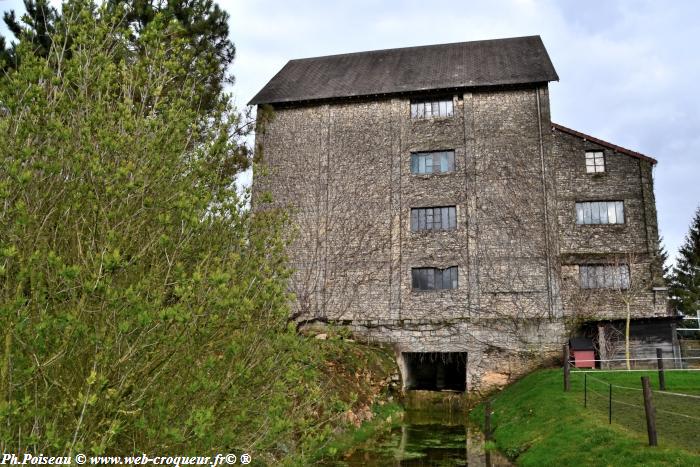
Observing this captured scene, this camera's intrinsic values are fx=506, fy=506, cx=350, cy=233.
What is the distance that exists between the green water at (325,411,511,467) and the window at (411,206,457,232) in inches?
338

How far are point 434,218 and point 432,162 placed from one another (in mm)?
2721

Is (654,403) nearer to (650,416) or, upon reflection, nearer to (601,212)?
(650,416)

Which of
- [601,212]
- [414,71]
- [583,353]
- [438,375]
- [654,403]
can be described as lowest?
[438,375]

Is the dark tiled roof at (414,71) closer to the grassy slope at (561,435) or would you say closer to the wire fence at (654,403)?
the wire fence at (654,403)

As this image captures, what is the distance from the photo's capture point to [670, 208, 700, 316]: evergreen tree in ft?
137

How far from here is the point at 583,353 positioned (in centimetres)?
2016

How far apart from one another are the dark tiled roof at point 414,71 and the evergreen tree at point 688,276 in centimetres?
2786

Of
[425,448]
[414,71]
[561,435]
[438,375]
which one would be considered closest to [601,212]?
[414,71]

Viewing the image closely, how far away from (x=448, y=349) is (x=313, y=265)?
701 centimetres

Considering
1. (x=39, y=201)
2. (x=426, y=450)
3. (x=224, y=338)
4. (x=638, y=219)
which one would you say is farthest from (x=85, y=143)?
(x=638, y=219)

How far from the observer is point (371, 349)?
21.1m

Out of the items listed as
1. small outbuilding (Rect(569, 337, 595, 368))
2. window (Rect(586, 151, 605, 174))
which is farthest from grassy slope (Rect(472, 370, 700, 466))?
window (Rect(586, 151, 605, 174))

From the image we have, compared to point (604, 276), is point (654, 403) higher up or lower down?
lower down

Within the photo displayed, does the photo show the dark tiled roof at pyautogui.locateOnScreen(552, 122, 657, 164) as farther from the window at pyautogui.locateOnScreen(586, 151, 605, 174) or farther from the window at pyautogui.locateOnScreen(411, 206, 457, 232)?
the window at pyautogui.locateOnScreen(411, 206, 457, 232)
